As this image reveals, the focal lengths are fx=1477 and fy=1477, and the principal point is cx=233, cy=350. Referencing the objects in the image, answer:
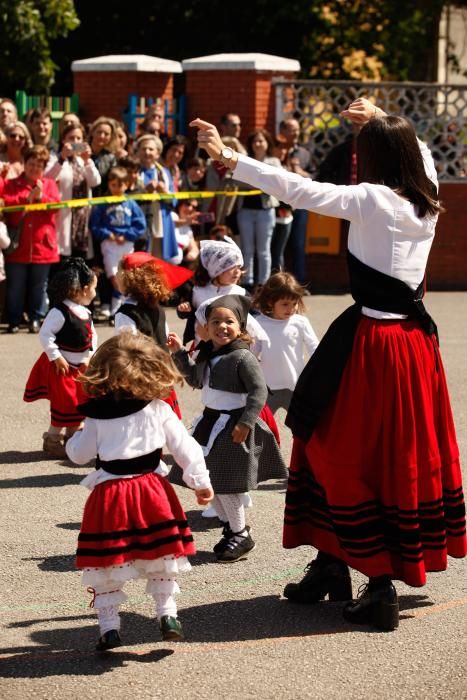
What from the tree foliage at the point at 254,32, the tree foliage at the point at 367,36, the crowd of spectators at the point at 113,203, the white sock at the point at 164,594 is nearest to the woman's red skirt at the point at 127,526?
the white sock at the point at 164,594

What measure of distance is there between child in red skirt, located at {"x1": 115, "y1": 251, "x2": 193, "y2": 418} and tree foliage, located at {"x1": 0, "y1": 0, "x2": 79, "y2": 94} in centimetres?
1130

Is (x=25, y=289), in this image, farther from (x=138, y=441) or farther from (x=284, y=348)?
(x=138, y=441)

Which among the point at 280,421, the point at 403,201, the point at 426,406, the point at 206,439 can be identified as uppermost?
the point at 403,201

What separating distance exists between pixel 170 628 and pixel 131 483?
0.58 meters

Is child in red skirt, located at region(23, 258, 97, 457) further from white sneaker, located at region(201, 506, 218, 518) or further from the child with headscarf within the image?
the child with headscarf

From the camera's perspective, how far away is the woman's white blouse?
5832 mm

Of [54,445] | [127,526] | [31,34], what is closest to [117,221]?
[54,445]

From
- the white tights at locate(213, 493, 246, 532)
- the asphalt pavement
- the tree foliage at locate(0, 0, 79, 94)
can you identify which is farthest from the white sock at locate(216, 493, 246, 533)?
the tree foliage at locate(0, 0, 79, 94)

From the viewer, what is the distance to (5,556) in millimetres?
7160

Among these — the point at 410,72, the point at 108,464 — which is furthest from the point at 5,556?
the point at 410,72

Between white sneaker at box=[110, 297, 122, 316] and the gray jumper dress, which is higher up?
the gray jumper dress

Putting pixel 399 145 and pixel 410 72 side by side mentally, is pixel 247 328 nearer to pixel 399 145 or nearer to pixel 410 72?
pixel 399 145

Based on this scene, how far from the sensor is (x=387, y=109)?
17.4 meters

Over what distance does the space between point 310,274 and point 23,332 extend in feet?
15.2
